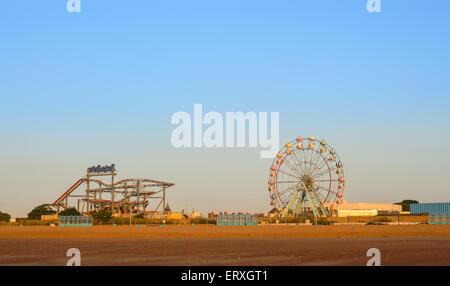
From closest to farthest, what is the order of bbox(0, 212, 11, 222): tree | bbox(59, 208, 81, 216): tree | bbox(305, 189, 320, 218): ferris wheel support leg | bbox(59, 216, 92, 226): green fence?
bbox(59, 216, 92, 226): green fence < bbox(305, 189, 320, 218): ferris wheel support leg < bbox(59, 208, 81, 216): tree < bbox(0, 212, 11, 222): tree

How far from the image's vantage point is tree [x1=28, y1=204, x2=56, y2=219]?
15738 cm

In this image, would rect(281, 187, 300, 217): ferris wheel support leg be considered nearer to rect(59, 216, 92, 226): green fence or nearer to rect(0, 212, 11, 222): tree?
rect(59, 216, 92, 226): green fence

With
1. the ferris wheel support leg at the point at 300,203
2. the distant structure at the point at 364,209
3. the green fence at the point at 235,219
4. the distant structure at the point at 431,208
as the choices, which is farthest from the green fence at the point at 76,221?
the distant structure at the point at 431,208

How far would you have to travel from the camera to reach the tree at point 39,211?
15738 centimetres

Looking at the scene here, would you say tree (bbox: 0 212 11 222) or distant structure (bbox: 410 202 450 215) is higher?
distant structure (bbox: 410 202 450 215)

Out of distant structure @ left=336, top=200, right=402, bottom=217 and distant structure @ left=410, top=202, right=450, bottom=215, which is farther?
distant structure @ left=336, top=200, right=402, bottom=217

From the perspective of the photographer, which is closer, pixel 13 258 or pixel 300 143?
pixel 13 258

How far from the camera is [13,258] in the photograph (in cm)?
2284

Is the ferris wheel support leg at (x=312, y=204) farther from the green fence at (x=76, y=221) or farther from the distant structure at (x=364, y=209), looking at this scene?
the green fence at (x=76, y=221)

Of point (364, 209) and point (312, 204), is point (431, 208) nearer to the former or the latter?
point (364, 209)

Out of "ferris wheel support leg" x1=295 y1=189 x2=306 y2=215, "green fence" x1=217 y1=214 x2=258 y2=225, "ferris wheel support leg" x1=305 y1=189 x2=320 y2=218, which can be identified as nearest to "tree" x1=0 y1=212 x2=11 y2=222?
"green fence" x1=217 y1=214 x2=258 y2=225

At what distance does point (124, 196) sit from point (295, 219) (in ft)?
191
